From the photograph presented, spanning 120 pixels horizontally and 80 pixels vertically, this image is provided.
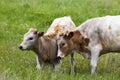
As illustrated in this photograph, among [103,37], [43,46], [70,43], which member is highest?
[103,37]

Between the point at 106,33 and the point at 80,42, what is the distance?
725mm

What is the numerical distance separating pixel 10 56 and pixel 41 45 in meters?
1.01

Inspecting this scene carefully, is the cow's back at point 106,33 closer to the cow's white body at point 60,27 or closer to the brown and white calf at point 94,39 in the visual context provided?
the brown and white calf at point 94,39

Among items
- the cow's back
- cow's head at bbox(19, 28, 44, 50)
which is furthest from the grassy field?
the cow's back

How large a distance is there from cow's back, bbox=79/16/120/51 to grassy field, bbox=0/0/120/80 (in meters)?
0.72

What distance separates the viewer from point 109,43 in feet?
36.3

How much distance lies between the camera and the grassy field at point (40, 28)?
10.1 metres

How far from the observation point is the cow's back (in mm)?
11062

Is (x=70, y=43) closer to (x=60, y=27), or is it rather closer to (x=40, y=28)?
(x=60, y=27)

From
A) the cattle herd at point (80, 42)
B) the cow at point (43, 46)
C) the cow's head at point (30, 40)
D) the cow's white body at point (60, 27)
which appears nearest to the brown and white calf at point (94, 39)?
the cattle herd at point (80, 42)

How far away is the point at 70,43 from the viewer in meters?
11.4

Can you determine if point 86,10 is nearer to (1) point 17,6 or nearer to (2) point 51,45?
(1) point 17,6

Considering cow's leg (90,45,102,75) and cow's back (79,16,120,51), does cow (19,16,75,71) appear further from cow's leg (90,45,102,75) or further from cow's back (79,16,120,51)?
cow's back (79,16,120,51)

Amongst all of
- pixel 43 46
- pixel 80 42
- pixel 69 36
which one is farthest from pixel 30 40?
pixel 80 42
